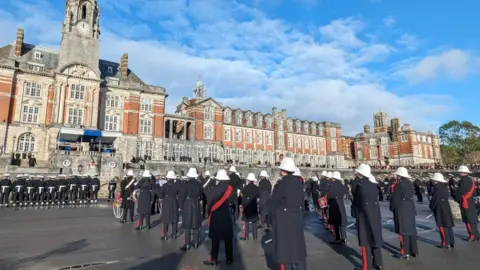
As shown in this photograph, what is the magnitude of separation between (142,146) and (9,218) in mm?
31284

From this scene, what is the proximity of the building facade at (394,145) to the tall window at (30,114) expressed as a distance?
77.6 metres

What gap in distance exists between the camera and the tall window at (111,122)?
4353 cm

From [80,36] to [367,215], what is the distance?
153ft

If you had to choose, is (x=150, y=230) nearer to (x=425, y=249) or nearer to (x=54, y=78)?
(x=425, y=249)

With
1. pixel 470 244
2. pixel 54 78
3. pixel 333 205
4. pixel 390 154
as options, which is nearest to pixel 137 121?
pixel 54 78

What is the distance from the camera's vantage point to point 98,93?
41.3 meters

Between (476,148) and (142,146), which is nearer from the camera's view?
(142,146)

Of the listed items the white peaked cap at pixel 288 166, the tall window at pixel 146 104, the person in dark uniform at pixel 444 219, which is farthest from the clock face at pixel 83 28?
the person in dark uniform at pixel 444 219

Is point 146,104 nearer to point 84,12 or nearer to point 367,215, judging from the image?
point 84,12

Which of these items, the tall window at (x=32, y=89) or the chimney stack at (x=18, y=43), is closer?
the tall window at (x=32, y=89)

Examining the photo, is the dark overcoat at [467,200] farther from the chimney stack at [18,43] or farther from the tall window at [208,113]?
the chimney stack at [18,43]

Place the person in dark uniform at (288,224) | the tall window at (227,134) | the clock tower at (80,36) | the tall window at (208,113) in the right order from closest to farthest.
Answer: the person in dark uniform at (288,224) < the clock tower at (80,36) < the tall window at (208,113) < the tall window at (227,134)

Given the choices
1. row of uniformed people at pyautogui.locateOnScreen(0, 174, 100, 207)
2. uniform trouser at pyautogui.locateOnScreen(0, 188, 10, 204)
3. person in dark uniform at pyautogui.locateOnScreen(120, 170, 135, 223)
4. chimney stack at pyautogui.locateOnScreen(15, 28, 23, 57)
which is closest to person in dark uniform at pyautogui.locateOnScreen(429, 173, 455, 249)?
person in dark uniform at pyautogui.locateOnScreen(120, 170, 135, 223)

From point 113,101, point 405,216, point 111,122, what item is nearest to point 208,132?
point 111,122
